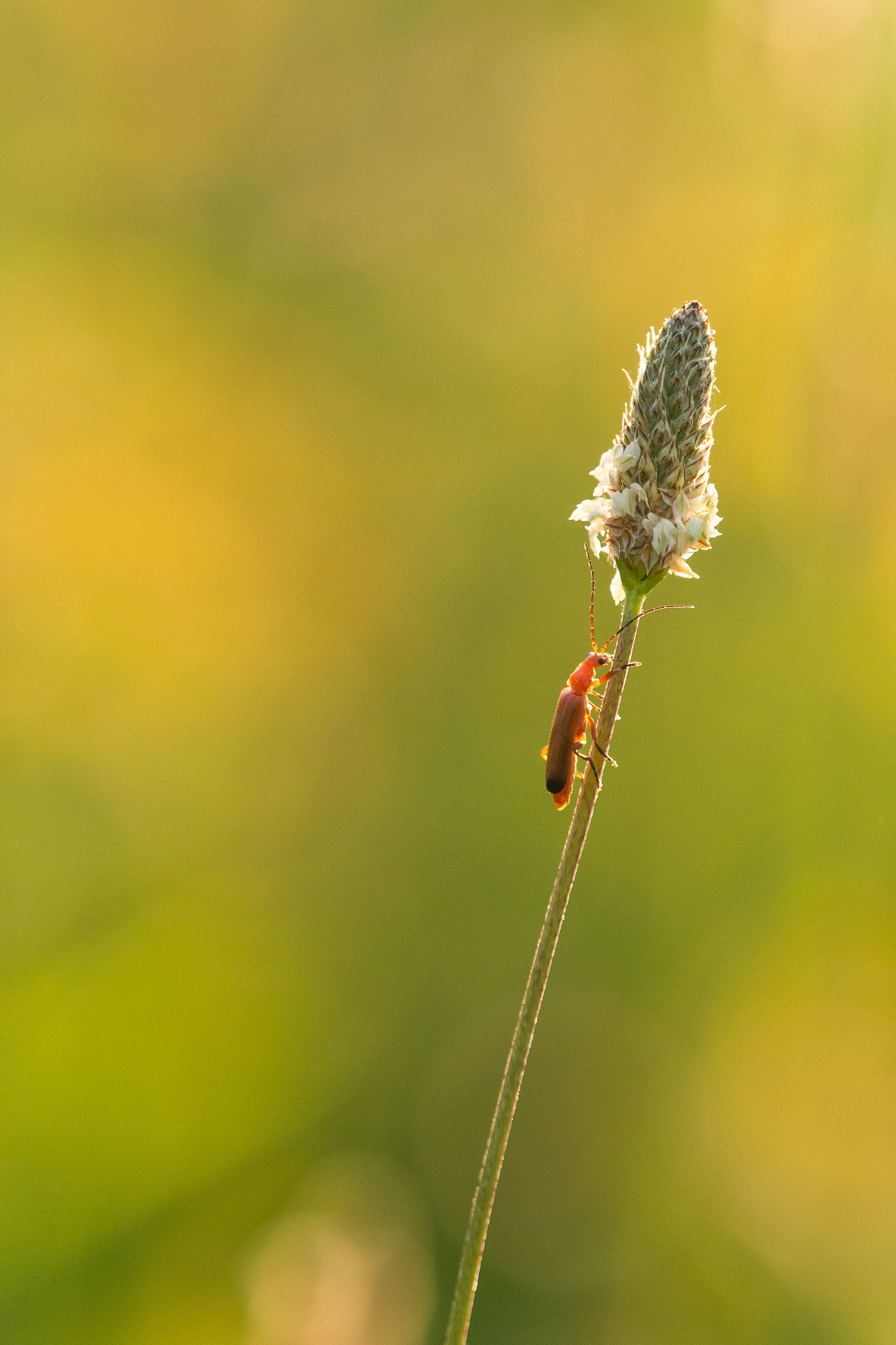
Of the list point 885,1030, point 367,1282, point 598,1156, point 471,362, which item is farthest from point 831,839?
point 471,362

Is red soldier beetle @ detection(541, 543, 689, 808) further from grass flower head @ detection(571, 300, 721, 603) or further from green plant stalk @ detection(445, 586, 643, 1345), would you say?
green plant stalk @ detection(445, 586, 643, 1345)

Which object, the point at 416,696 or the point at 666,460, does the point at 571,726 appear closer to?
the point at 666,460

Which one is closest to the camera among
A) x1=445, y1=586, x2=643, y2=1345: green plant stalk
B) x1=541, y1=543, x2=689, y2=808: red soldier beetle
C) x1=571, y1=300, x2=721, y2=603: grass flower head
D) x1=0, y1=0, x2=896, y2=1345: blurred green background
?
x1=445, y1=586, x2=643, y2=1345: green plant stalk

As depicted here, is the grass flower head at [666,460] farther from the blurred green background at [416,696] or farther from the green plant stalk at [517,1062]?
the blurred green background at [416,696]

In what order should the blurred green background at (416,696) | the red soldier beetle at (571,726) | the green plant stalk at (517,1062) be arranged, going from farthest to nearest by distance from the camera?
the blurred green background at (416,696), the red soldier beetle at (571,726), the green plant stalk at (517,1062)

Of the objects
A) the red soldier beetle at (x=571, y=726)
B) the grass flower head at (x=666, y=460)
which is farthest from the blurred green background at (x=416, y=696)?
the grass flower head at (x=666, y=460)

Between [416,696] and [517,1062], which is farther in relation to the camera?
[416,696]

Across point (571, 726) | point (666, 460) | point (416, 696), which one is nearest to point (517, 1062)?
point (666, 460)

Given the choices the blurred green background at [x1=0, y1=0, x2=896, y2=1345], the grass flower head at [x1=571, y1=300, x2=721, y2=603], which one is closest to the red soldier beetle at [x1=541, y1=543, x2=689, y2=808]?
the grass flower head at [x1=571, y1=300, x2=721, y2=603]
